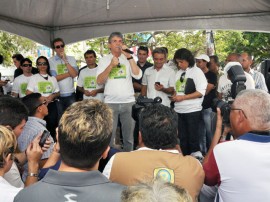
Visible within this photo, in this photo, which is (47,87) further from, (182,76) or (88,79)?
(182,76)

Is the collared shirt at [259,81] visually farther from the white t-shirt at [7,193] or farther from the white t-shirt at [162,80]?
the white t-shirt at [7,193]

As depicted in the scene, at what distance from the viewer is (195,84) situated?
13.4ft

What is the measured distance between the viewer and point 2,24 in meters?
5.34

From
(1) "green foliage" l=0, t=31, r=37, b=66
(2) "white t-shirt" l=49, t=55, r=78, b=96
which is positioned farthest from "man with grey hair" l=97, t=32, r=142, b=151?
(1) "green foliage" l=0, t=31, r=37, b=66

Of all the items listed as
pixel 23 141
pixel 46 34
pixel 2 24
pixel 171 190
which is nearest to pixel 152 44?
pixel 46 34

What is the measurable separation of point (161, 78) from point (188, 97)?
54cm

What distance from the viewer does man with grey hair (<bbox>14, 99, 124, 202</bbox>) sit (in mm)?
1101

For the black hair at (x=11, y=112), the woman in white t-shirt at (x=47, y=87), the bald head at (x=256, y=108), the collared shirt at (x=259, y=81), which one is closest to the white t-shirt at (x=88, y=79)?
the woman in white t-shirt at (x=47, y=87)

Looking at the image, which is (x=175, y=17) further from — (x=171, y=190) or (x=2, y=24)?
(x=171, y=190)

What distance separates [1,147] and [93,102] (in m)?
0.48

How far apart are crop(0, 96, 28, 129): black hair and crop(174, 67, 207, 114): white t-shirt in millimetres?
2346

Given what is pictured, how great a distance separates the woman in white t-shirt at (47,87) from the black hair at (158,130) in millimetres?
2967

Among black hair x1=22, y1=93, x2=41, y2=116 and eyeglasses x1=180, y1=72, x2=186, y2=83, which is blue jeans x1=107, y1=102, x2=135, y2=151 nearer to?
eyeglasses x1=180, y1=72, x2=186, y2=83

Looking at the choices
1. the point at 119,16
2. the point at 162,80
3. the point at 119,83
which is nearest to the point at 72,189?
the point at 119,83
